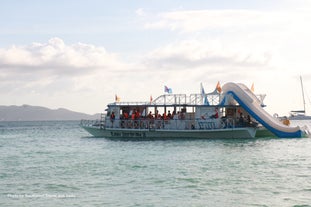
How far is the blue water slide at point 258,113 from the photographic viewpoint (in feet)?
146

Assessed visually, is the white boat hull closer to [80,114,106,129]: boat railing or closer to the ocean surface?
[80,114,106,129]: boat railing

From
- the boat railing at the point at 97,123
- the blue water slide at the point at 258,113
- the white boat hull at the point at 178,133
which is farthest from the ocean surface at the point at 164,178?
the boat railing at the point at 97,123

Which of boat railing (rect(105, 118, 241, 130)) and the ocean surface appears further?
boat railing (rect(105, 118, 241, 130))

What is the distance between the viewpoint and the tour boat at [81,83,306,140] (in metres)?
44.8

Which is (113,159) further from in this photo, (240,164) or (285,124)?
(285,124)

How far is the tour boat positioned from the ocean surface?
7821 millimetres

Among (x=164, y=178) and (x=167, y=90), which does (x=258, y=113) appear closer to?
(x=167, y=90)

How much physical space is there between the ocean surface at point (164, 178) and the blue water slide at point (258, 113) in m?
7.83

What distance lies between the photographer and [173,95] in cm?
4803

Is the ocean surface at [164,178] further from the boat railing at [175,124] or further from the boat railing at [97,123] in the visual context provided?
the boat railing at [97,123]

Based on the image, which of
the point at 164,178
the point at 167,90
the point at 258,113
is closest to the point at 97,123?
the point at 167,90

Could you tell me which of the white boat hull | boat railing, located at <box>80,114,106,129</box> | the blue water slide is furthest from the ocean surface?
boat railing, located at <box>80,114,106,129</box>

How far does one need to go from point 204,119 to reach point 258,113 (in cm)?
481

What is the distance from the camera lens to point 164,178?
22.8m
